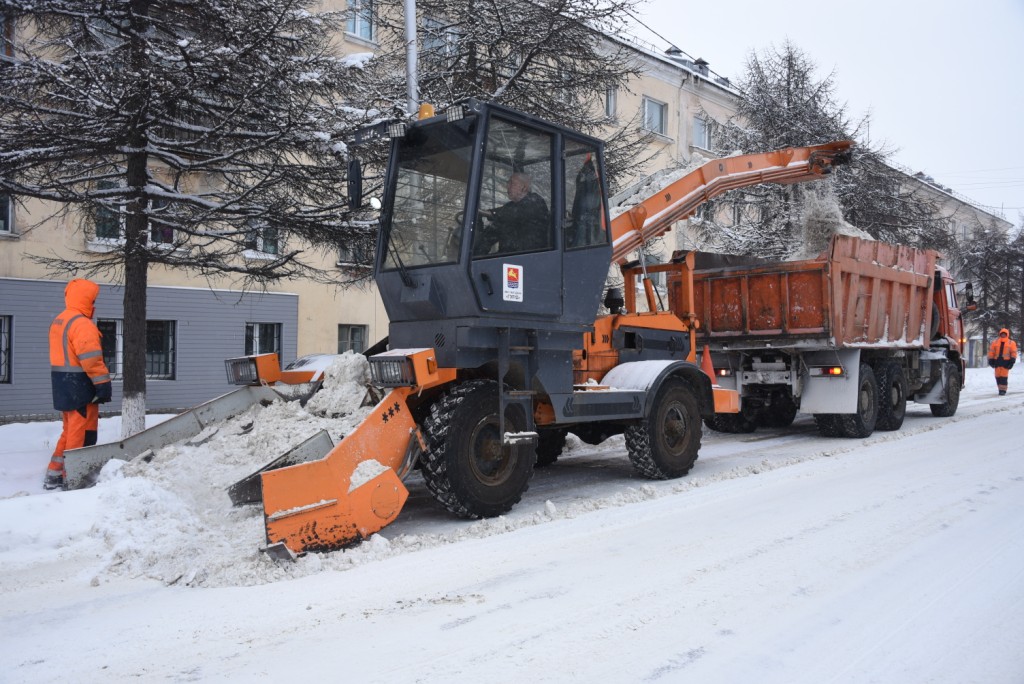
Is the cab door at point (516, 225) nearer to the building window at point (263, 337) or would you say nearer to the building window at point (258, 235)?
the building window at point (258, 235)

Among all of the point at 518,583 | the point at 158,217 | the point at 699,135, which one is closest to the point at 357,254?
the point at 158,217

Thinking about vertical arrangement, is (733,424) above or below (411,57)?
below

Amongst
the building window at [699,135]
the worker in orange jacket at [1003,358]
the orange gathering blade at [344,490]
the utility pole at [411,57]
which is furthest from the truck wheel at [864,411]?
the building window at [699,135]

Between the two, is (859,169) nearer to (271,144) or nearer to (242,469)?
(271,144)

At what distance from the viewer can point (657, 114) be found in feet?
88.1

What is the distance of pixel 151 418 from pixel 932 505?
37.4ft

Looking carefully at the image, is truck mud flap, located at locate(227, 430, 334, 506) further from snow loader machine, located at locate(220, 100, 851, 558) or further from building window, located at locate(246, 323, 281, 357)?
building window, located at locate(246, 323, 281, 357)

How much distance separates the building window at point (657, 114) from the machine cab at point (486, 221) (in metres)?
20.7

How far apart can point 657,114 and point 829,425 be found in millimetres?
18311

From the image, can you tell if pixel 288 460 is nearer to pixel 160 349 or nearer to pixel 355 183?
pixel 355 183

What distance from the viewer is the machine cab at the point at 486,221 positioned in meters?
5.77

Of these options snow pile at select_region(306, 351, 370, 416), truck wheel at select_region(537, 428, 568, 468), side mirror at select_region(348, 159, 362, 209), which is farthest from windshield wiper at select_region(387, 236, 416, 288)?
truck wheel at select_region(537, 428, 568, 468)

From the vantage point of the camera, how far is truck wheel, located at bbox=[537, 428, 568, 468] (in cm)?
828

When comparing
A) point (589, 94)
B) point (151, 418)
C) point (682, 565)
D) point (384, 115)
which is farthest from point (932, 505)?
point (151, 418)
